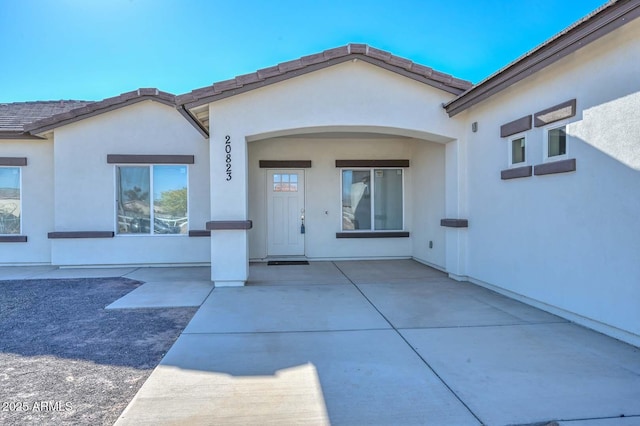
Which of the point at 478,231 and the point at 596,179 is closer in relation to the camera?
the point at 596,179

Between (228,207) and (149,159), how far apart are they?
11.8ft

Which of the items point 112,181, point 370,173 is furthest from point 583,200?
point 112,181

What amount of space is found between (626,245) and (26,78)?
1674cm

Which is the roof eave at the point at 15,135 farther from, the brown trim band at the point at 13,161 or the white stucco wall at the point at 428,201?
the white stucco wall at the point at 428,201

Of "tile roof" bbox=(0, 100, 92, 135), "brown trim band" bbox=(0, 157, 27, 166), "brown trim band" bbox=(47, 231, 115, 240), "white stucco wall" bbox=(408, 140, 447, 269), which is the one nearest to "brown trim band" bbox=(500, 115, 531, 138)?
"white stucco wall" bbox=(408, 140, 447, 269)

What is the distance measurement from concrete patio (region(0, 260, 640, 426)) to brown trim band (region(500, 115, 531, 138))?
2.77 metres

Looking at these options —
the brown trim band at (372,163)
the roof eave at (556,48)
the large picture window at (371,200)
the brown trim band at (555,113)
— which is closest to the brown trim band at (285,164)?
the brown trim band at (372,163)

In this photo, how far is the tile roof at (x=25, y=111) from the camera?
31.4 feet

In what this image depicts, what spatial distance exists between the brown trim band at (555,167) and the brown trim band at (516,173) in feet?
0.40

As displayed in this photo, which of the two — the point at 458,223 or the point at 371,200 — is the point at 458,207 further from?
the point at 371,200

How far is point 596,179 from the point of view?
4445 mm

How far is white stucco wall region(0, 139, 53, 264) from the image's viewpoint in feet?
31.6

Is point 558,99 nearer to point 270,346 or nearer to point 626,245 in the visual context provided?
point 626,245

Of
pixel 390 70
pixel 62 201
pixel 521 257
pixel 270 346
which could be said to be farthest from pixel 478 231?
pixel 62 201
